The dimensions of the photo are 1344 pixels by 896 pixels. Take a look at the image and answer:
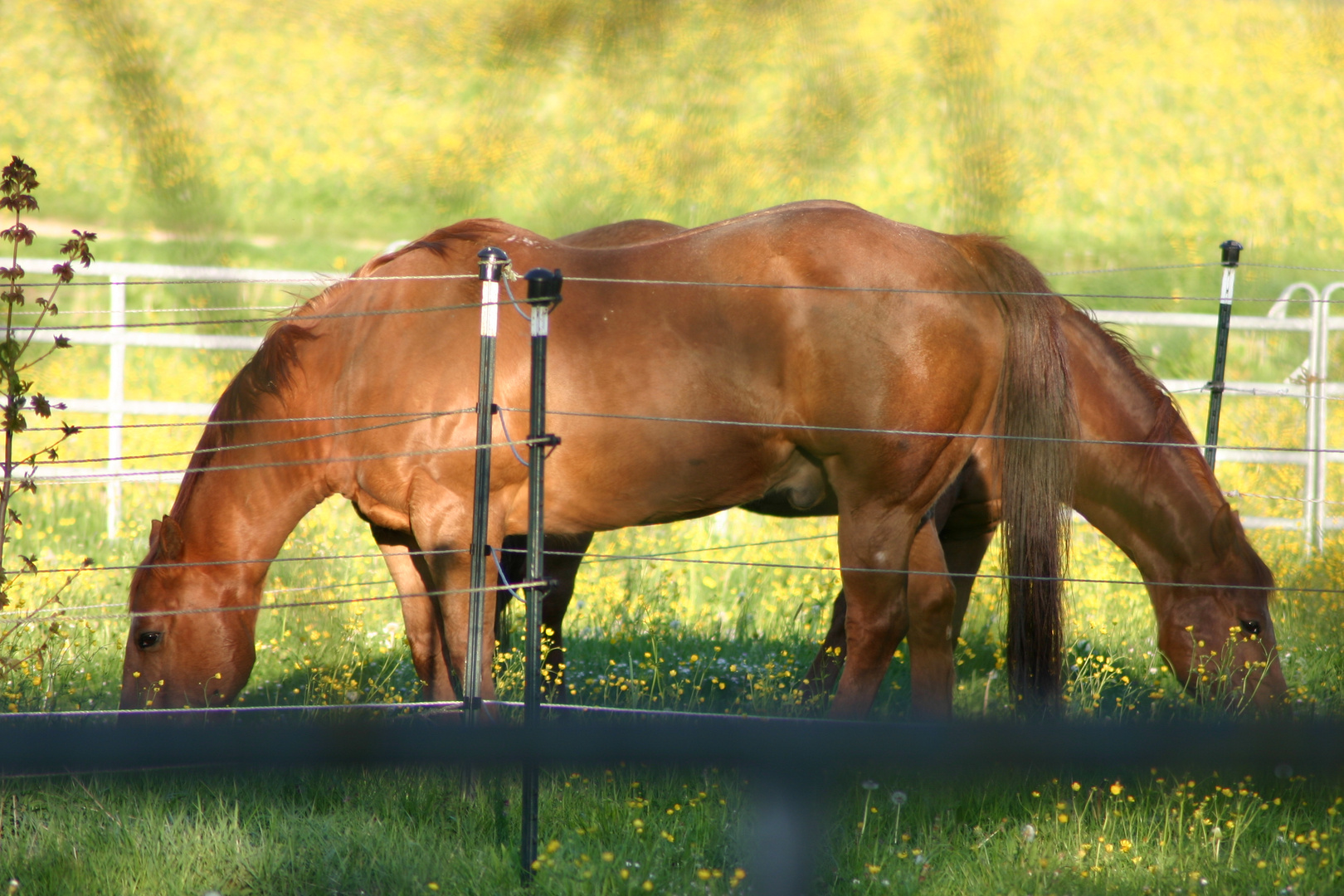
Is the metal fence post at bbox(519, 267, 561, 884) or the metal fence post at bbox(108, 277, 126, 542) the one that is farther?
the metal fence post at bbox(108, 277, 126, 542)

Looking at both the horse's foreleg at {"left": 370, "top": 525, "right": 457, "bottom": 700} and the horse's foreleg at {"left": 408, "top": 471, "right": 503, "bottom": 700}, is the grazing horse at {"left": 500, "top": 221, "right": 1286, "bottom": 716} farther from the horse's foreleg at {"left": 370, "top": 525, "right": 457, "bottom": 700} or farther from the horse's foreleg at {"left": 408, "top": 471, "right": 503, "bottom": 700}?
the horse's foreleg at {"left": 408, "top": 471, "right": 503, "bottom": 700}

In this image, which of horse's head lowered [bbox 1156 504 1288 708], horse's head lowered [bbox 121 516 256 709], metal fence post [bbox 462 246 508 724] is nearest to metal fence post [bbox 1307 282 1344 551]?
horse's head lowered [bbox 1156 504 1288 708]

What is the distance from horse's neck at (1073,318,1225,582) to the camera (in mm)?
4227

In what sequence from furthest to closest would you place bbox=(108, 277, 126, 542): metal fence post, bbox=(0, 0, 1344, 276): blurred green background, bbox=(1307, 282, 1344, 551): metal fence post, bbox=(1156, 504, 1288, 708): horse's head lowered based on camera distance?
bbox=(1307, 282, 1344, 551): metal fence post → bbox=(108, 277, 126, 542): metal fence post → bbox=(1156, 504, 1288, 708): horse's head lowered → bbox=(0, 0, 1344, 276): blurred green background

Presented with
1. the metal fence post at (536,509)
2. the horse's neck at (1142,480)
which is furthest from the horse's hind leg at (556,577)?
the horse's neck at (1142,480)

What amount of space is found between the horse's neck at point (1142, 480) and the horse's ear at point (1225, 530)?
0.04 metres

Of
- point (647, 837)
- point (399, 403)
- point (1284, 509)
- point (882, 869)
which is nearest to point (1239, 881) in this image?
point (882, 869)

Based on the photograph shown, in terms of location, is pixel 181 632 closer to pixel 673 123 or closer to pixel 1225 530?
pixel 673 123

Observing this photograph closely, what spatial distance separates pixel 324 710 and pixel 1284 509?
21.8 ft

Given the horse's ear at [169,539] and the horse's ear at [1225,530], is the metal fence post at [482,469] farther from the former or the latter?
the horse's ear at [1225,530]

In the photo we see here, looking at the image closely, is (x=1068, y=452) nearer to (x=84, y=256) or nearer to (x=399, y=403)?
(x=399, y=403)

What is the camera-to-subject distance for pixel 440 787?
124 inches

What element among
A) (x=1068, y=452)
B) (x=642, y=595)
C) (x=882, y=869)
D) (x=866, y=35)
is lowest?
(x=882, y=869)

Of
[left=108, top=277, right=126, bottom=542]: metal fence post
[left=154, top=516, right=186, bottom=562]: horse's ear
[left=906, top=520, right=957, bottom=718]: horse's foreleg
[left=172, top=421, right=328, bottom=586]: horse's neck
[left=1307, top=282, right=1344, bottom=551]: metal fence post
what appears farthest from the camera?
[left=1307, top=282, right=1344, bottom=551]: metal fence post
